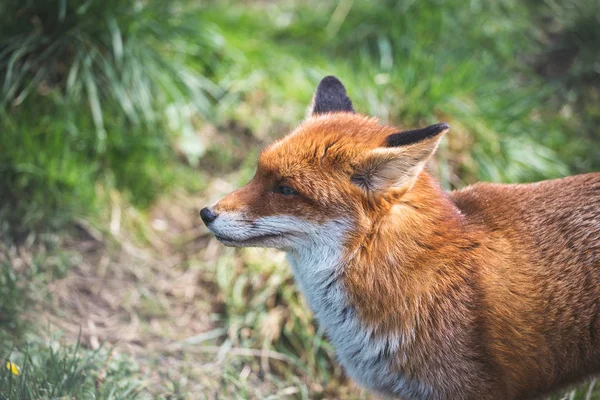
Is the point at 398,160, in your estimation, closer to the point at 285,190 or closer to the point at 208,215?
the point at 285,190

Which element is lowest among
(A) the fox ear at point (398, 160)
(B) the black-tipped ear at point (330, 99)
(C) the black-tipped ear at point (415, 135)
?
(A) the fox ear at point (398, 160)

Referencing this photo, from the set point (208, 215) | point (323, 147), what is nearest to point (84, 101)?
point (208, 215)

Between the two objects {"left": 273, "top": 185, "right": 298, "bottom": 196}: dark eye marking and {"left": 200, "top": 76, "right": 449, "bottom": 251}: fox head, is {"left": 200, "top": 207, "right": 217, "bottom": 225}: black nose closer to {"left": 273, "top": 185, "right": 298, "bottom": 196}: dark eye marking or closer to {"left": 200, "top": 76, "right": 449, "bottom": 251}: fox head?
{"left": 200, "top": 76, "right": 449, "bottom": 251}: fox head

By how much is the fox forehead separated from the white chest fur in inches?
16.3

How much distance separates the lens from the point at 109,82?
5.86 m

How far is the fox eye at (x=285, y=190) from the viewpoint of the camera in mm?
3518

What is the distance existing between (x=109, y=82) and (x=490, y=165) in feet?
11.9

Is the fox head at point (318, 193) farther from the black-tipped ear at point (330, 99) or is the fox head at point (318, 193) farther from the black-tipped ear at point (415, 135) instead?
the black-tipped ear at point (330, 99)

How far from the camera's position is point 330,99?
4.12m

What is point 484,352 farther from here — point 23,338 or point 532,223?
point 23,338

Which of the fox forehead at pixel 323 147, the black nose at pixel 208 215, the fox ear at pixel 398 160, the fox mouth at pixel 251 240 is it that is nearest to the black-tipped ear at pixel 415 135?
the fox ear at pixel 398 160

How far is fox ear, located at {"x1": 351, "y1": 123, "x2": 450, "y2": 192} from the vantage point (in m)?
3.19

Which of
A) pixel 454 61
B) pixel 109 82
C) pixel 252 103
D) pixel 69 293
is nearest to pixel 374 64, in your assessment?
pixel 454 61

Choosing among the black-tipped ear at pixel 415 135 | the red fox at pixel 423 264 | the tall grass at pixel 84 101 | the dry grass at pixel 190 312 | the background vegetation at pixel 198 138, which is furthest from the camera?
the tall grass at pixel 84 101
